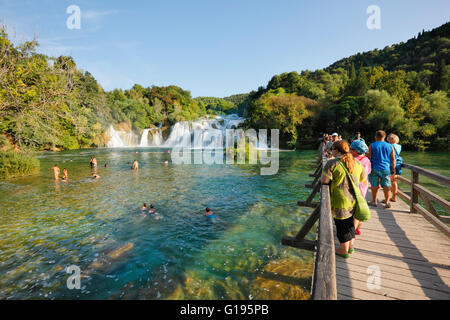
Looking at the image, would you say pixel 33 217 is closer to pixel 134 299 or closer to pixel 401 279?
pixel 134 299

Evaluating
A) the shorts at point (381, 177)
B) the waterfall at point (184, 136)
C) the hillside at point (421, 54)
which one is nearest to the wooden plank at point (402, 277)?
the shorts at point (381, 177)

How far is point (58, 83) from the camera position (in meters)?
12.4

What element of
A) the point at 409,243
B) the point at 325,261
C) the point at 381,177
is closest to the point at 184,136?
the point at 381,177

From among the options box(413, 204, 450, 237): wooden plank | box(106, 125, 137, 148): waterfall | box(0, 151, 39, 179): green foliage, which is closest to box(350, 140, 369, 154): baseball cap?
box(413, 204, 450, 237): wooden plank

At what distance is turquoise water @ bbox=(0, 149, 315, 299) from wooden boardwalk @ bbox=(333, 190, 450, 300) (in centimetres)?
152

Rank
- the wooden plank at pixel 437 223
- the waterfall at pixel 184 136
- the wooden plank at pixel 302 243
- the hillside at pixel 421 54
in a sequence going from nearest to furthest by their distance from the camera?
the wooden plank at pixel 437 223 → the wooden plank at pixel 302 243 → the waterfall at pixel 184 136 → the hillside at pixel 421 54

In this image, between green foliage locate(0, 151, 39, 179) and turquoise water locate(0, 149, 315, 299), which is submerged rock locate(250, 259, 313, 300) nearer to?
turquoise water locate(0, 149, 315, 299)

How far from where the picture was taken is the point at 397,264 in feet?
13.4

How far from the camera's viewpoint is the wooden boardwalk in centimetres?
337

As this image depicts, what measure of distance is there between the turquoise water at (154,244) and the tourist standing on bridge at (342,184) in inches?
79.5

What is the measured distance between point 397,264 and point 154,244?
6886 mm

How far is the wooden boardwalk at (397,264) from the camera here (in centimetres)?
337

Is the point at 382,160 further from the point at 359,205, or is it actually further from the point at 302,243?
the point at 302,243

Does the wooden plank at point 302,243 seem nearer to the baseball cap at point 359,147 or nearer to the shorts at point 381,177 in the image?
the baseball cap at point 359,147
